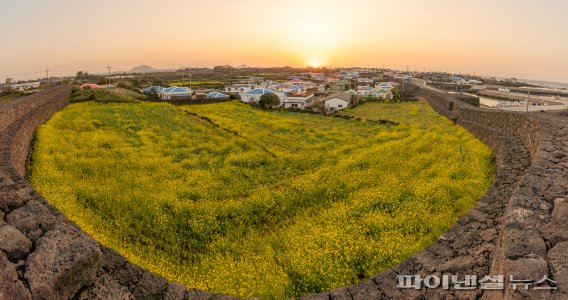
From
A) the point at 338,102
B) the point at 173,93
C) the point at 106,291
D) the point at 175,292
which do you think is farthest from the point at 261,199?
the point at 173,93

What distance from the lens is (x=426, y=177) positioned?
11531mm

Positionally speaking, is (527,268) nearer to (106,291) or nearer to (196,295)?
(196,295)

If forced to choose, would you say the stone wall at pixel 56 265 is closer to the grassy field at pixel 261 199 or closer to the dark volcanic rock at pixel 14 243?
the dark volcanic rock at pixel 14 243

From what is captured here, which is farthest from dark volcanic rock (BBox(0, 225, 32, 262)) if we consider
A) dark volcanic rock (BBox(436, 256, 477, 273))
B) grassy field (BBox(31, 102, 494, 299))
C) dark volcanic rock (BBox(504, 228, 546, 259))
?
dark volcanic rock (BBox(504, 228, 546, 259))

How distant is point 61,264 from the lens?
3.75 meters

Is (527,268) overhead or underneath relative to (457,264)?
overhead

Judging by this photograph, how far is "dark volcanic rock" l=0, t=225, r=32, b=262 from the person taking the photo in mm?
3814

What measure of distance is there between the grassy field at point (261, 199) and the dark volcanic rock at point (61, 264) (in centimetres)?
276

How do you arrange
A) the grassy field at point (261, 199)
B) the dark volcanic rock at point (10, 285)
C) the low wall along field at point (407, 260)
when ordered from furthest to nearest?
the grassy field at point (261, 199) < the low wall along field at point (407, 260) < the dark volcanic rock at point (10, 285)

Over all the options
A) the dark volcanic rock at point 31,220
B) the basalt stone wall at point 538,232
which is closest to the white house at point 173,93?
the dark volcanic rock at point 31,220

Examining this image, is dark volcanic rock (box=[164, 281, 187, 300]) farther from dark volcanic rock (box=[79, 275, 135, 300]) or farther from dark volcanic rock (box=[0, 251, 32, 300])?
dark volcanic rock (box=[0, 251, 32, 300])

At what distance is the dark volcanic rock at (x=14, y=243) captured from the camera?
3.81 metres

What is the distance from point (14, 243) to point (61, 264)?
2.51 ft

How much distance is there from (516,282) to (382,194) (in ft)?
22.0
